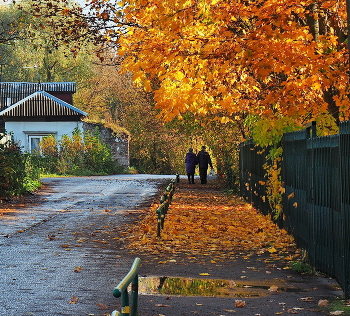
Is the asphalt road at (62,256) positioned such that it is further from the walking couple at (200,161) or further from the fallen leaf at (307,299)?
the walking couple at (200,161)

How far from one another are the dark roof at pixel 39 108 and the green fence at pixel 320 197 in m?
44.6

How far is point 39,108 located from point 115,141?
658 cm

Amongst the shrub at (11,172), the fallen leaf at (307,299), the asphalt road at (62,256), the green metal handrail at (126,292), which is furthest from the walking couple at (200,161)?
the green metal handrail at (126,292)

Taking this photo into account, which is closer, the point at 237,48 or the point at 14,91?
the point at 237,48

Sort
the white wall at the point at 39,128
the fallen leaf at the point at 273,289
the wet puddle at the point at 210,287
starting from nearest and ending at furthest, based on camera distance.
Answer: the wet puddle at the point at 210,287 → the fallen leaf at the point at 273,289 → the white wall at the point at 39,128

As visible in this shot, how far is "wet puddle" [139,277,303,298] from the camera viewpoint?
28.2 feet

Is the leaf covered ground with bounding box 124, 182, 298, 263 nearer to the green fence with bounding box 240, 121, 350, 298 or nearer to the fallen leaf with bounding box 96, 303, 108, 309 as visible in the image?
the green fence with bounding box 240, 121, 350, 298

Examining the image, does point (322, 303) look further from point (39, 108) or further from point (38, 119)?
point (39, 108)

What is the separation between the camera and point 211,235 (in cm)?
1424

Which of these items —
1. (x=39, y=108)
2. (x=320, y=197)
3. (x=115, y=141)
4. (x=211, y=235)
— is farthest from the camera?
(x=39, y=108)

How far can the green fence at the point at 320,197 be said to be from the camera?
8312 mm

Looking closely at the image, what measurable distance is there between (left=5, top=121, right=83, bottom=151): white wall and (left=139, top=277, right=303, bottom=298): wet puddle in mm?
47586

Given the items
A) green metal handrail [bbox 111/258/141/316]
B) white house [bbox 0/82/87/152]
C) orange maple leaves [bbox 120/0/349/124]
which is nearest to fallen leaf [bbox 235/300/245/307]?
→ green metal handrail [bbox 111/258/141/316]

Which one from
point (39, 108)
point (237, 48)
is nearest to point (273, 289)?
point (237, 48)
